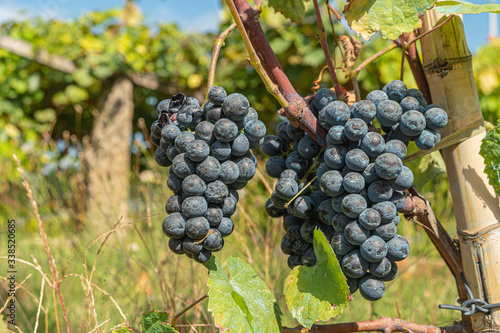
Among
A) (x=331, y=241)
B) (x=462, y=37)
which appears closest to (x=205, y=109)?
(x=331, y=241)

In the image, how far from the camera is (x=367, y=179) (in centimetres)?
60

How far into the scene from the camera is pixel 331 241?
0.63 m

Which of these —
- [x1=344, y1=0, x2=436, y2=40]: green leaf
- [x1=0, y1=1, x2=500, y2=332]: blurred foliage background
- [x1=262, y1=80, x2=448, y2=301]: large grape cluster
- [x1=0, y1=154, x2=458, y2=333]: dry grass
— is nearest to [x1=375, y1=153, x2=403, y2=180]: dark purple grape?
[x1=262, y1=80, x2=448, y2=301]: large grape cluster

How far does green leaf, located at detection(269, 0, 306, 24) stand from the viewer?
83 cm

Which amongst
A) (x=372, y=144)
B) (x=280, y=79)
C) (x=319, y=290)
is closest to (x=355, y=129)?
(x=372, y=144)

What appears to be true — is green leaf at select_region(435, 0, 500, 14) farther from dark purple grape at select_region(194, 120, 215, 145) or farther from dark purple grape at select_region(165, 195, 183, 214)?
dark purple grape at select_region(165, 195, 183, 214)

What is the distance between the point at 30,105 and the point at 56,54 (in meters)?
0.83

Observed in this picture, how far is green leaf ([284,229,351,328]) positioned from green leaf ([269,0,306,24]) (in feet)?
1.57

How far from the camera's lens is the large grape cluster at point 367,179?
59 centimetres

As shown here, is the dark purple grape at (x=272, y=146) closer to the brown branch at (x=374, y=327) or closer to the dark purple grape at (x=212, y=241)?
the dark purple grape at (x=212, y=241)

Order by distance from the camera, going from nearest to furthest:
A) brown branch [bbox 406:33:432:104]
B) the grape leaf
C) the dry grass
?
the grape leaf → brown branch [bbox 406:33:432:104] → the dry grass

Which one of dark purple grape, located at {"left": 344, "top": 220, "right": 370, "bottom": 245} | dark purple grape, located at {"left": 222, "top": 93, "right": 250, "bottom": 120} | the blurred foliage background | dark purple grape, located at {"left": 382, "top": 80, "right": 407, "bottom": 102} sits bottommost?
dark purple grape, located at {"left": 344, "top": 220, "right": 370, "bottom": 245}

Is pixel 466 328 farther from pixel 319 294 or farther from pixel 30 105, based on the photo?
pixel 30 105

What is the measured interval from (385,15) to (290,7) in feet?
0.82
